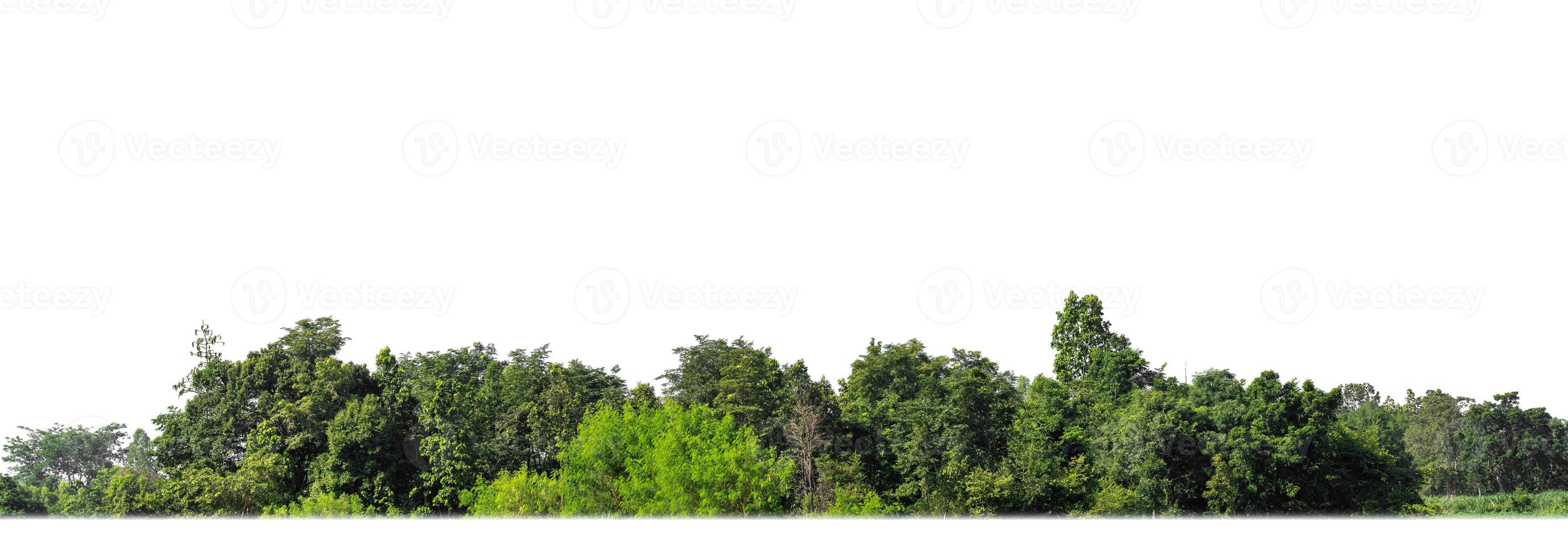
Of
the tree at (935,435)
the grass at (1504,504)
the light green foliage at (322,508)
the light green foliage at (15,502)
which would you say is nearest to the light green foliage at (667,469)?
the light green foliage at (322,508)

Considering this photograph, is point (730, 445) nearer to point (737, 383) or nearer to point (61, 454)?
point (737, 383)

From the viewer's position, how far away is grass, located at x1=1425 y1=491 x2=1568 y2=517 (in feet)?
162

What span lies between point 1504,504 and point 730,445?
47655mm

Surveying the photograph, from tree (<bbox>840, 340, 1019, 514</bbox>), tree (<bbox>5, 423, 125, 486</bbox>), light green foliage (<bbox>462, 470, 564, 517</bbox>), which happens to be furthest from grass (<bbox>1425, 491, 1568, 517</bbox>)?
tree (<bbox>5, 423, 125, 486</bbox>)

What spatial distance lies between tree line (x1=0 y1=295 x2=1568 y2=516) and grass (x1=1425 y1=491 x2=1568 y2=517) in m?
4.06

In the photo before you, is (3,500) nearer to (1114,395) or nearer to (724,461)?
(724,461)

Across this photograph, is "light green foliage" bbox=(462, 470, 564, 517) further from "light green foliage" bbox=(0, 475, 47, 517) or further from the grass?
the grass

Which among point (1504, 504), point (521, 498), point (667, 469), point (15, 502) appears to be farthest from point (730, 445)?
point (1504, 504)

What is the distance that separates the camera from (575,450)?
123 feet

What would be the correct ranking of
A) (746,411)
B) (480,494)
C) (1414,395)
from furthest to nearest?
1. (1414,395)
2. (746,411)
3. (480,494)

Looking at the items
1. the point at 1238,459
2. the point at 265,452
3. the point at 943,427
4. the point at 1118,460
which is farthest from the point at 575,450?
the point at 1238,459

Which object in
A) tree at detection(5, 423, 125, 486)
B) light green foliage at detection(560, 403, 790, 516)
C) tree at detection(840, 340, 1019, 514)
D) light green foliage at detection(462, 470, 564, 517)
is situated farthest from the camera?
tree at detection(5, 423, 125, 486)

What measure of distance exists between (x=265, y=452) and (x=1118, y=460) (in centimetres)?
3596

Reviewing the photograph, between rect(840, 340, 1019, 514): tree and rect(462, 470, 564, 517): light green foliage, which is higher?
rect(840, 340, 1019, 514): tree
